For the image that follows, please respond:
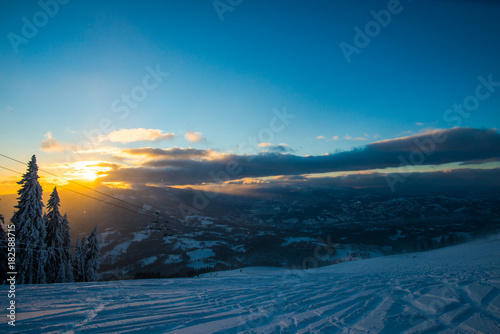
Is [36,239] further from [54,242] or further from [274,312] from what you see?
[274,312]

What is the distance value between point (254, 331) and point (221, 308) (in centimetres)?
214

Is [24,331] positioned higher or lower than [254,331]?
higher

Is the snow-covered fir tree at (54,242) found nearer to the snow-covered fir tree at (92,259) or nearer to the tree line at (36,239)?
the tree line at (36,239)

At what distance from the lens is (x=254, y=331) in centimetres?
487

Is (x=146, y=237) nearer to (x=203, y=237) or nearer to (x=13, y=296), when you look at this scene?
(x=203, y=237)

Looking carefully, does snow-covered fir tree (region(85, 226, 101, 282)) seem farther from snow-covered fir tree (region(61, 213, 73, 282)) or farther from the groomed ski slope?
the groomed ski slope

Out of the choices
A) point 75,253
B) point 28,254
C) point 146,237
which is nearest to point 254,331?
point 28,254

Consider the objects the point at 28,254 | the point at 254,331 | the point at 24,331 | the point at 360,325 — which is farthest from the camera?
the point at 28,254

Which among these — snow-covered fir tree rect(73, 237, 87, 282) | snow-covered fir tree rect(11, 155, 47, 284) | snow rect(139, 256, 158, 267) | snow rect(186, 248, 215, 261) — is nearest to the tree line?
snow-covered fir tree rect(11, 155, 47, 284)

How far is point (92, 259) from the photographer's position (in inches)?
1170

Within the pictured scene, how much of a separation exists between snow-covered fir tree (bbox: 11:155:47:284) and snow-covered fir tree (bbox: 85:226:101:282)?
6908 mm

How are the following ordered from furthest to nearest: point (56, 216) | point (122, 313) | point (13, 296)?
point (56, 216), point (13, 296), point (122, 313)

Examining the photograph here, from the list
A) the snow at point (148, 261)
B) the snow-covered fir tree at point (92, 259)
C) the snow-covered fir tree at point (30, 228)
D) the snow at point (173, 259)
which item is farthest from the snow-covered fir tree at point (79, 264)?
the snow at point (148, 261)

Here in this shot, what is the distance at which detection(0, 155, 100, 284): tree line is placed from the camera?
21672 millimetres
